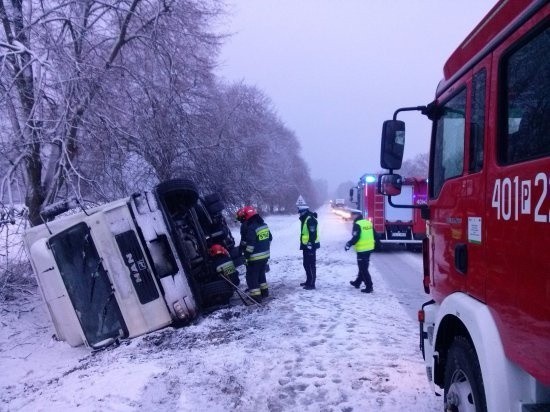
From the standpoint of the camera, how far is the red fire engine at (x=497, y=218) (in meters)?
1.89

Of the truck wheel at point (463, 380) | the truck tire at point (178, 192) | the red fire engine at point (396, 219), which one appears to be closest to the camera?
the truck wheel at point (463, 380)

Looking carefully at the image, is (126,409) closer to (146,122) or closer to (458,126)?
(458,126)

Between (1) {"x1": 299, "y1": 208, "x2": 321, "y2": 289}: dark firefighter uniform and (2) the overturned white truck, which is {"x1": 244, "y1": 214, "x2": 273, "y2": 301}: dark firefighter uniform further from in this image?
(2) the overturned white truck

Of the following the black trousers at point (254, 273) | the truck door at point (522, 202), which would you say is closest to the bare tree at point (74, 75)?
the black trousers at point (254, 273)

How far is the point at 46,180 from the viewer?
918 cm

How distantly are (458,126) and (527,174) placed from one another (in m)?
1.14

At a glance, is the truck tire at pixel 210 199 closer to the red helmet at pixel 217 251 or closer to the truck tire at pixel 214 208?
the truck tire at pixel 214 208

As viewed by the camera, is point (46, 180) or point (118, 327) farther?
point (46, 180)

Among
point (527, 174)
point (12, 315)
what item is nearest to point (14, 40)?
point (12, 315)

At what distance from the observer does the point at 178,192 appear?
26.2 feet

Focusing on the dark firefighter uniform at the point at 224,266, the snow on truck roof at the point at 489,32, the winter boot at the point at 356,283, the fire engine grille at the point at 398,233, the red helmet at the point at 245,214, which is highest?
the snow on truck roof at the point at 489,32

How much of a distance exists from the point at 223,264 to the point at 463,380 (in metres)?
5.18

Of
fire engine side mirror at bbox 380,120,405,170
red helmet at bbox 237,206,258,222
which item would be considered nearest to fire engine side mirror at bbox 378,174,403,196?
fire engine side mirror at bbox 380,120,405,170

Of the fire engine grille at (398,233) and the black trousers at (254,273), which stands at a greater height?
the black trousers at (254,273)
